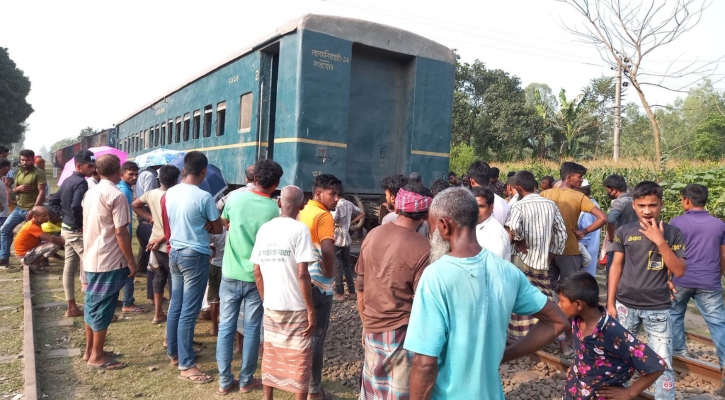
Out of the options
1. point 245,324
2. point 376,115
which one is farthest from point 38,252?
point 376,115

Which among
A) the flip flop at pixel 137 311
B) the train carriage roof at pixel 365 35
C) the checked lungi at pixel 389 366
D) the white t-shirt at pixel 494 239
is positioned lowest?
the flip flop at pixel 137 311

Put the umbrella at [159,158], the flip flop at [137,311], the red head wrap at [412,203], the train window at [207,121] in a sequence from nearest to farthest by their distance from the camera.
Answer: the red head wrap at [412,203] → the flip flop at [137,311] → the umbrella at [159,158] → the train window at [207,121]

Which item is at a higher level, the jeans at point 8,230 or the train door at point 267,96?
the train door at point 267,96

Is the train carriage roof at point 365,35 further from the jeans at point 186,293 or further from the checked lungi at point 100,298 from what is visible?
the checked lungi at point 100,298

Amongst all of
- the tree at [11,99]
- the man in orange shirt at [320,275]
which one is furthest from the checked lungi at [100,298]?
the tree at [11,99]

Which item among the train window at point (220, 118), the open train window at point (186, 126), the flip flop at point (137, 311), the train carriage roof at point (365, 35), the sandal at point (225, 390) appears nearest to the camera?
the sandal at point (225, 390)

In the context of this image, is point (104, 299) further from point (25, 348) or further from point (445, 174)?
point (445, 174)

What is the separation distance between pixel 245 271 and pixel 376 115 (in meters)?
4.81

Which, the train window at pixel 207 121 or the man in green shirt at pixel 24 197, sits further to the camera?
the train window at pixel 207 121

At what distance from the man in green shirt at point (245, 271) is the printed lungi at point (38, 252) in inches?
→ 198

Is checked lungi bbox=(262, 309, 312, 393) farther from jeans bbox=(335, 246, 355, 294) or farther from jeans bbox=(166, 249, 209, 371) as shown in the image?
jeans bbox=(335, 246, 355, 294)

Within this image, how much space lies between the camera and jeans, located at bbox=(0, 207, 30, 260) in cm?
771

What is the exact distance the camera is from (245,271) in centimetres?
355

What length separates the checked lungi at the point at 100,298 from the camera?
3988mm
